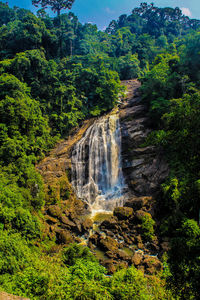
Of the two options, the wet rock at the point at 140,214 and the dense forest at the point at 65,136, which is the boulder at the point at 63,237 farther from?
the wet rock at the point at 140,214

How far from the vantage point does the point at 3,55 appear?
34688 millimetres

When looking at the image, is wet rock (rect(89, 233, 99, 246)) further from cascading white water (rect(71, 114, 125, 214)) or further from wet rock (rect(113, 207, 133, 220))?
cascading white water (rect(71, 114, 125, 214))

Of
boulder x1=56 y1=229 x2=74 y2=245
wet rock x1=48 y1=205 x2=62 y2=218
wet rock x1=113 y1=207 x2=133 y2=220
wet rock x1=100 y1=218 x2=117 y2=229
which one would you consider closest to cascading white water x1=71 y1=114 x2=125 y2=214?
wet rock x1=113 y1=207 x2=133 y2=220

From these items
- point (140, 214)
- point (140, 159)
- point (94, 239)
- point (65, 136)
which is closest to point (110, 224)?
point (94, 239)

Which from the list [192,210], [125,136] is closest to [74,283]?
[192,210]

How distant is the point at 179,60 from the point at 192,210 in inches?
794

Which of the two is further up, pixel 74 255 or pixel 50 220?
pixel 50 220

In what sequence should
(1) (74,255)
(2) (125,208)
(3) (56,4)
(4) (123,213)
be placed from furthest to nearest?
(3) (56,4) < (2) (125,208) < (4) (123,213) < (1) (74,255)

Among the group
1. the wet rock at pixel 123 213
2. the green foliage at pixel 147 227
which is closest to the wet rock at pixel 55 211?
the wet rock at pixel 123 213

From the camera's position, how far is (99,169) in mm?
22297

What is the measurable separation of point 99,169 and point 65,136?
275 inches

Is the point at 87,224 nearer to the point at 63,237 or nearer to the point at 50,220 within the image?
the point at 63,237

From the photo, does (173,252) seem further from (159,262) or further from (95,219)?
(95,219)

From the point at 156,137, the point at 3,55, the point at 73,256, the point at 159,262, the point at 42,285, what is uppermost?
the point at 3,55
